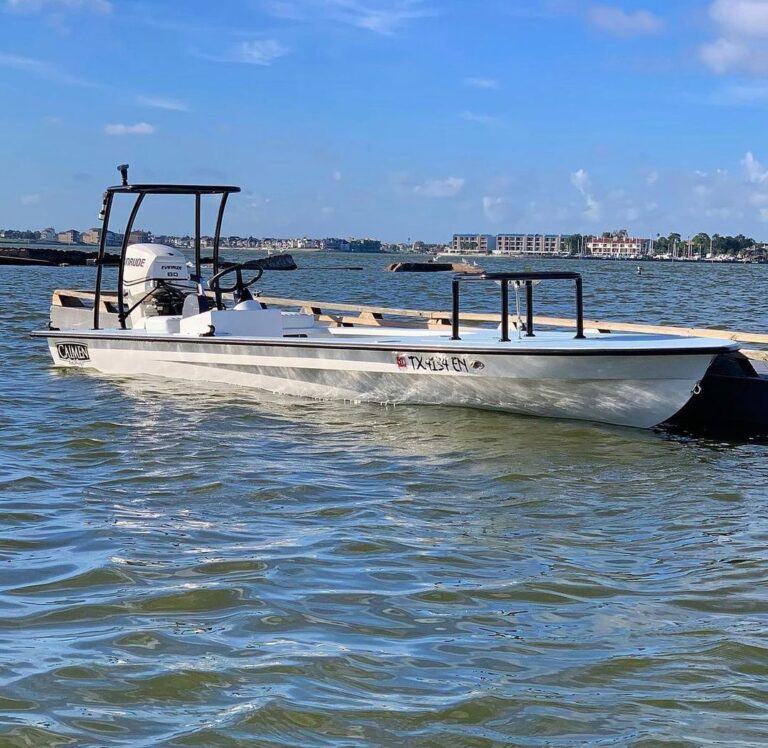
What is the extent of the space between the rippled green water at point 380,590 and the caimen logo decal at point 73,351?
4.96 meters

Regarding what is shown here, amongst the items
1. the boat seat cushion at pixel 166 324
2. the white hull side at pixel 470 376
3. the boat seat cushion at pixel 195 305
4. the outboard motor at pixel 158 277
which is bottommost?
the white hull side at pixel 470 376

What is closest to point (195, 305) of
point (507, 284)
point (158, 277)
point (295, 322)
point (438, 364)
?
point (158, 277)

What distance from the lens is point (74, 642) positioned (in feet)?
15.8

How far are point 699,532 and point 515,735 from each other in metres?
3.43

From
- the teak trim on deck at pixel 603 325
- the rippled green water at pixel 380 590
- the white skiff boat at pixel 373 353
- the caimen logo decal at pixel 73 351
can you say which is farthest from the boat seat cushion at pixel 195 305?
the rippled green water at pixel 380 590

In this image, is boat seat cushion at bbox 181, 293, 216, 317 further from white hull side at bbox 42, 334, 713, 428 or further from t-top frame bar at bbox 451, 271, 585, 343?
t-top frame bar at bbox 451, 271, 585, 343

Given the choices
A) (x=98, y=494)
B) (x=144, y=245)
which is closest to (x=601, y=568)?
(x=98, y=494)

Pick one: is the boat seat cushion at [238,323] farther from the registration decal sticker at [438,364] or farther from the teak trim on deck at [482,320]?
the teak trim on deck at [482,320]

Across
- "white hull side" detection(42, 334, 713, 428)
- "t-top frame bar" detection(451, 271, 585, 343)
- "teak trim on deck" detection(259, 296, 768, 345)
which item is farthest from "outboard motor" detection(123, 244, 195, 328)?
"t-top frame bar" detection(451, 271, 585, 343)

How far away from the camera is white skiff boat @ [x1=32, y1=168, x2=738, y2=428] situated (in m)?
10.5

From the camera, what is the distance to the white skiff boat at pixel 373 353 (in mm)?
10539

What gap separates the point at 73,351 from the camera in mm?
15250

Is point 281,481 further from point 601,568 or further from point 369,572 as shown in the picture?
point 601,568

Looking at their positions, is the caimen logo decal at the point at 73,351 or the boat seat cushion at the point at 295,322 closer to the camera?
the boat seat cushion at the point at 295,322
